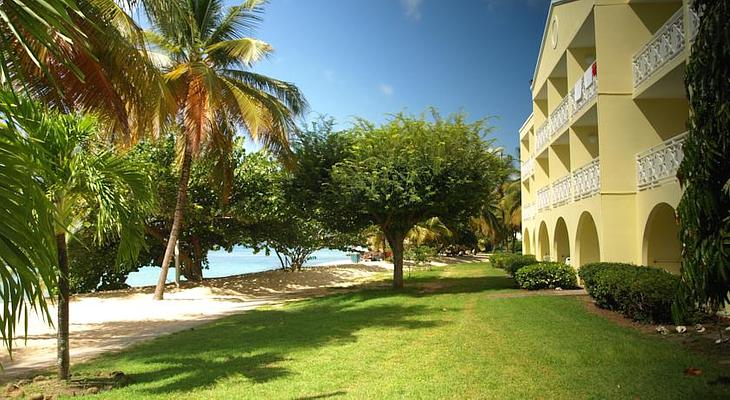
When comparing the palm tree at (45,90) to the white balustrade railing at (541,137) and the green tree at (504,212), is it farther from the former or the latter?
the green tree at (504,212)

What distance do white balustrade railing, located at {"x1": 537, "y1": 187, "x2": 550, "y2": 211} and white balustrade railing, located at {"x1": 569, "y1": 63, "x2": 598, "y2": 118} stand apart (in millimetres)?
5072

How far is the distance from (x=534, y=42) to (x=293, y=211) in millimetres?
12967

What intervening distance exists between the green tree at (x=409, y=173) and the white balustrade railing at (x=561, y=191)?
97.3 inches

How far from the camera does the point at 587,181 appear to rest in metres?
15.1

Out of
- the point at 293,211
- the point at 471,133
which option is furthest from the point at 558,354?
the point at 293,211

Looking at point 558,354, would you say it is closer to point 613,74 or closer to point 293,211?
point 613,74

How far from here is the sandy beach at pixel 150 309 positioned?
10.2 metres

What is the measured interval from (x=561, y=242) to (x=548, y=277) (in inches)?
249

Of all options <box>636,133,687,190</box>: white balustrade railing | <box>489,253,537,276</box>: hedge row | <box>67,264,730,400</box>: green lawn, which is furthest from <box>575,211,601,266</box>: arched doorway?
<box>67,264,730,400</box>: green lawn

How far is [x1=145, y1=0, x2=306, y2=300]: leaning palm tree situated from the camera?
55.0ft

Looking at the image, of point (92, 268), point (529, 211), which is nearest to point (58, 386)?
point (92, 268)

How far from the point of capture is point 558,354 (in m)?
7.31

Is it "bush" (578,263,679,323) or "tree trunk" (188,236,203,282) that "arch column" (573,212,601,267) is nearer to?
"bush" (578,263,679,323)

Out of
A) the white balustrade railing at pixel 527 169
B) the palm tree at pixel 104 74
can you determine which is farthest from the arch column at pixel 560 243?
the palm tree at pixel 104 74
